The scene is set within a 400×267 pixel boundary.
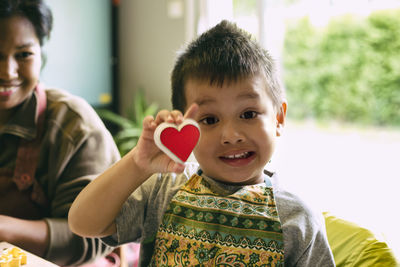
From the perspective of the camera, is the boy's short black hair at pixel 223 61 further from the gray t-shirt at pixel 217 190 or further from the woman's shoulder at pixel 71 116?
the woman's shoulder at pixel 71 116

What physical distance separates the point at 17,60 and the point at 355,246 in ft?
4.13

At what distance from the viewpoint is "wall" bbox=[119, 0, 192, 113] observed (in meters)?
3.69

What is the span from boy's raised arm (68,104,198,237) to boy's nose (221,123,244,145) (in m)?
0.13

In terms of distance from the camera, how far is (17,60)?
1.44m

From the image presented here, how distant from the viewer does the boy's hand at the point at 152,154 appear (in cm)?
88

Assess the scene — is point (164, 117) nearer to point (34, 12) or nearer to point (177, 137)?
point (177, 137)

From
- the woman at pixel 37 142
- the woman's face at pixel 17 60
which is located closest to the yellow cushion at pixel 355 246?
the woman at pixel 37 142

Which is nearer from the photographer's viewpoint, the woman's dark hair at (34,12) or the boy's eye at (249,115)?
the boy's eye at (249,115)

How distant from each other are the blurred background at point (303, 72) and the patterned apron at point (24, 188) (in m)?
1.42

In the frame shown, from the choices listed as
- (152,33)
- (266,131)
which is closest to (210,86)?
(266,131)

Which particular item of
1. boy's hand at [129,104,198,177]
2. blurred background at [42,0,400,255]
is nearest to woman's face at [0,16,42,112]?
boy's hand at [129,104,198,177]

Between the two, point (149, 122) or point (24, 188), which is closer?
point (149, 122)

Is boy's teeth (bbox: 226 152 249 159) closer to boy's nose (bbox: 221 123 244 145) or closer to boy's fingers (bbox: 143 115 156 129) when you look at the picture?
boy's nose (bbox: 221 123 244 145)

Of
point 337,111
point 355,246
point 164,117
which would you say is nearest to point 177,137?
point 164,117
